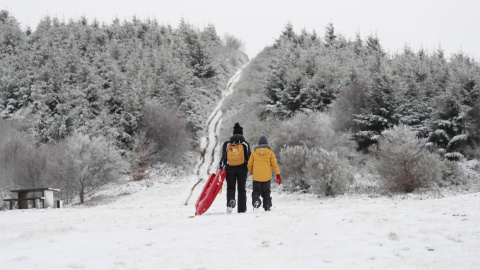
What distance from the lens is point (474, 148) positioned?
100 ft

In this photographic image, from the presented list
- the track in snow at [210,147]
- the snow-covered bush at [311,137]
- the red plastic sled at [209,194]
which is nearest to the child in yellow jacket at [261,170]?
the red plastic sled at [209,194]

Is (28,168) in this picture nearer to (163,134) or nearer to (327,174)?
(163,134)

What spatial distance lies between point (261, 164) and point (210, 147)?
3693 cm

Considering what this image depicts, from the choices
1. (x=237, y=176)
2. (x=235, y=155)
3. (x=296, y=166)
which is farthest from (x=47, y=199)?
(x=296, y=166)

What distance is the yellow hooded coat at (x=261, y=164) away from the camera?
33.6 feet

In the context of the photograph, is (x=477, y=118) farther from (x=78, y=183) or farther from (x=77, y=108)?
(x=77, y=108)

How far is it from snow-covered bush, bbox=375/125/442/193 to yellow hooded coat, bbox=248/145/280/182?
13.6m

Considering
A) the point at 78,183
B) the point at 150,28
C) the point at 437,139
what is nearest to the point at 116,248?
the point at 78,183

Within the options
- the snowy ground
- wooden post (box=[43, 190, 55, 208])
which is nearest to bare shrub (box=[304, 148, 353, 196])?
the snowy ground

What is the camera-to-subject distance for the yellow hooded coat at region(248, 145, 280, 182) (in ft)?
33.6

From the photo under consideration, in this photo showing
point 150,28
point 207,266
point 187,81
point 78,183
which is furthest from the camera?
point 150,28

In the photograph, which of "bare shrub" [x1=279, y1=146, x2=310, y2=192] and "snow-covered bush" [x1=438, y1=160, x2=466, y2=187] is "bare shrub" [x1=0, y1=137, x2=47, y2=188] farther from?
"snow-covered bush" [x1=438, y1=160, x2=466, y2=187]

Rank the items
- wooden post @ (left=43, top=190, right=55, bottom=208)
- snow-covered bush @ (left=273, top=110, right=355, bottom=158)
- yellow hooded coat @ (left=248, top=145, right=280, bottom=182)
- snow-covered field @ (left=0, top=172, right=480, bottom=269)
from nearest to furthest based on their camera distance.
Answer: snow-covered field @ (left=0, top=172, right=480, bottom=269) < yellow hooded coat @ (left=248, top=145, right=280, bottom=182) < wooden post @ (left=43, top=190, right=55, bottom=208) < snow-covered bush @ (left=273, top=110, right=355, bottom=158)

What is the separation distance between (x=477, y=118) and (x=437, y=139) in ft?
11.3
